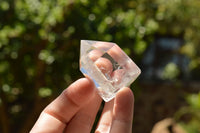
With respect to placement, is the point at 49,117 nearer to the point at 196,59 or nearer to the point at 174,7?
the point at 174,7

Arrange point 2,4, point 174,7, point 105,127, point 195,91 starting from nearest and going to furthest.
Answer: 1. point 105,127
2. point 2,4
3. point 174,7
4. point 195,91

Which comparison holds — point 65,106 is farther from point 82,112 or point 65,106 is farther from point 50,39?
point 50,39

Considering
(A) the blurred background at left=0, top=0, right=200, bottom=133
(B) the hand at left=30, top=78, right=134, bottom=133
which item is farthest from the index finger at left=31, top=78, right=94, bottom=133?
(A) the blurred background at left=0, top=0, right=200, bottom=133

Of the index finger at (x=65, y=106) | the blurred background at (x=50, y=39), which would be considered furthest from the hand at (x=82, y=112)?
the blurred background at (x=50, y=39)

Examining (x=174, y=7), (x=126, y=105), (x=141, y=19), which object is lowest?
(x=174, y=7)

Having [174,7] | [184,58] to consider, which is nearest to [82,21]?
[174,7]

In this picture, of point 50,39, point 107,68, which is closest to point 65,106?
point 107,68

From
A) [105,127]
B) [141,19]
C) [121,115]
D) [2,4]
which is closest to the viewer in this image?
[121,115]

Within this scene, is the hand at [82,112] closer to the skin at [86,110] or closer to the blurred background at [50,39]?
the skin at [86,110]
